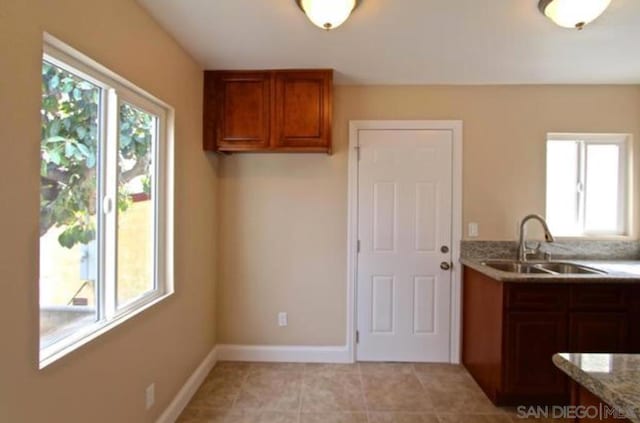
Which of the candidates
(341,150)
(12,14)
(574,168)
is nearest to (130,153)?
(12,14)

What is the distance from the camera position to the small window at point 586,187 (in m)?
3.12

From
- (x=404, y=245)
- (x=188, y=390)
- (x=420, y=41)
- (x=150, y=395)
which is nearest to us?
(x=150, y=395)

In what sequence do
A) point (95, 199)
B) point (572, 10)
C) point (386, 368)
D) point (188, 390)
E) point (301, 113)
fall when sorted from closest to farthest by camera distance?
point (95, 199) → point (572, 10) → point (188, 390) → point (301, 113) → point (386, 368)

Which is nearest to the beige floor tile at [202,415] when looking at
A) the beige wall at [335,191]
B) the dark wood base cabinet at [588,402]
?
the beige wall at [335,191]

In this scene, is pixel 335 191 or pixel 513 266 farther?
pixel 335 191

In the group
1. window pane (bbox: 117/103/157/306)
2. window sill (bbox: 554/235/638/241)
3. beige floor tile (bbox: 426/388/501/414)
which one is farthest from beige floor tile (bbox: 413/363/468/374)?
window pane (bbox: 117/103/157/306)

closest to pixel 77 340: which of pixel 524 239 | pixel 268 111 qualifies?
pixel 268 111

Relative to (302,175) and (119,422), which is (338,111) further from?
(119,422)

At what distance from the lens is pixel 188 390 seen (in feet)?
8.14

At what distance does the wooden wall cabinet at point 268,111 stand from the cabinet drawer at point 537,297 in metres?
1.65

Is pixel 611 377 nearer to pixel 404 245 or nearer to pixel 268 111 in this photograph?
pixel 404 245

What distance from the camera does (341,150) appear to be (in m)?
3.11

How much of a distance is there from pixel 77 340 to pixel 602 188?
12.7 ft

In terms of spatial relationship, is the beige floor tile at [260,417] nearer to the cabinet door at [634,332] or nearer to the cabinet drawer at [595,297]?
the cabinet drawer at [595,297]
